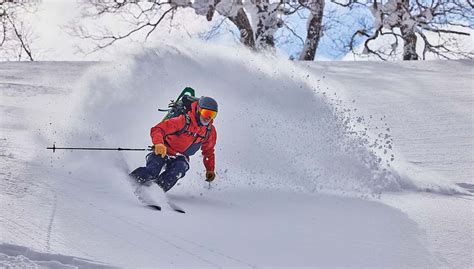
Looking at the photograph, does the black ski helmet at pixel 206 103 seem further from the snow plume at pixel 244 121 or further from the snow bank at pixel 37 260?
the snow bank at pixel 37 260

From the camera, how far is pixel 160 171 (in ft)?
18.8

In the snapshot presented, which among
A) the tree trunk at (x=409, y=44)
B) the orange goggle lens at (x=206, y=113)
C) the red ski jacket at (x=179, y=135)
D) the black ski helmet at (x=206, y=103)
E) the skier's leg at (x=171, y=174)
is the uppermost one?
the black ski helmet at (x=206, y=103)

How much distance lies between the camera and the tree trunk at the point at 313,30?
55.7ft

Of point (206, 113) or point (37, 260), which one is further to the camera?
point (206, 113)

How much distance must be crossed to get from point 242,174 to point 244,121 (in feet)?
4.29

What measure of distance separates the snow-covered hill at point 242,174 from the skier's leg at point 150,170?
0.19 metres

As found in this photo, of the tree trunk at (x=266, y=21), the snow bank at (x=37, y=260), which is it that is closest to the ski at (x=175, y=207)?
the snow bank at (x=37, y=260)

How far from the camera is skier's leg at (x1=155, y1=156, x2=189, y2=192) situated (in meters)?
5.64

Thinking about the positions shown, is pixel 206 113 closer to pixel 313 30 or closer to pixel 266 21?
pixel 266 21

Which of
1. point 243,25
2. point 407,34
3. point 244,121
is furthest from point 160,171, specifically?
point 407,34

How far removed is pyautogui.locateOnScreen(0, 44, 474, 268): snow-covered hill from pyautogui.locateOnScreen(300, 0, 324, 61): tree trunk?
4959mm

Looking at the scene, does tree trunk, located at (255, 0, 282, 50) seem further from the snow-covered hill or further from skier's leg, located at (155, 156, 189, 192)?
skier's leg, located at (155, 156, 189, 192)

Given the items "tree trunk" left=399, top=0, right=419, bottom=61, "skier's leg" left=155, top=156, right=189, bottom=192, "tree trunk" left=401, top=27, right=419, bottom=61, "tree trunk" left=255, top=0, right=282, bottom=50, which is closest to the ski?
"skier's leg" left=155, top=156, right=189, bottom=192

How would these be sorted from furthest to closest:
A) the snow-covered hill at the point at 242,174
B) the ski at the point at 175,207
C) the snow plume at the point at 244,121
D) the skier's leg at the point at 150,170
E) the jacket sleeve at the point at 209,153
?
the snow plume at the point at 244,121 → the jacket sleeve at the point at 209,153 → the skier's leg at the point at 150,170 → the ski at the point at 175,207 → the snow-covered hill at the point at 242,174
